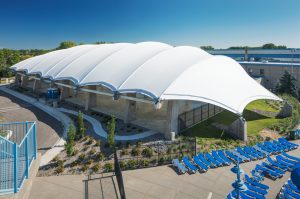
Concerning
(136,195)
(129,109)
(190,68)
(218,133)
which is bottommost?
(136,195)

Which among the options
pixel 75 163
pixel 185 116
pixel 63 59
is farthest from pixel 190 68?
pixel 63 59

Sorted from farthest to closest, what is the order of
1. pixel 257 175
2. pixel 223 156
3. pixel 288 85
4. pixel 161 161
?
pixel 288 85 < pixel 223 156 < pixel 161 161 < pixel 257 175

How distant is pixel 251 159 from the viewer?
19516 mm

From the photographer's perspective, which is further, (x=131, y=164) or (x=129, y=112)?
(x=129, y=112)

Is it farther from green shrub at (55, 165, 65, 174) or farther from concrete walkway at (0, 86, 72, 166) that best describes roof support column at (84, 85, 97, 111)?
green shrub at (55, 165, 65, 174)

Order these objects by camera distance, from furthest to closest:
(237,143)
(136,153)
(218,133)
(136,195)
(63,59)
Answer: (63,59), (218,133), (237,143), (136,153), (136,195)

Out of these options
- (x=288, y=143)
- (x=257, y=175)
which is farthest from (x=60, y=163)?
(x=288, y=143)

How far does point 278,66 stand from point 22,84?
2089 inches

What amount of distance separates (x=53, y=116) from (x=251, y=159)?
2289 cm

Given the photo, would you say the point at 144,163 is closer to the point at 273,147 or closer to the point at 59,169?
the point at 59,169

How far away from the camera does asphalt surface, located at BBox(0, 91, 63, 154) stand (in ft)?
73.7

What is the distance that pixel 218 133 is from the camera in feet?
81.2

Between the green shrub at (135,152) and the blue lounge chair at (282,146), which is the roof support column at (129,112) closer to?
the green shrub at (135,152)

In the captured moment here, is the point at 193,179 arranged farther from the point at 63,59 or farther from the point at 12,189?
the point at 63,59
